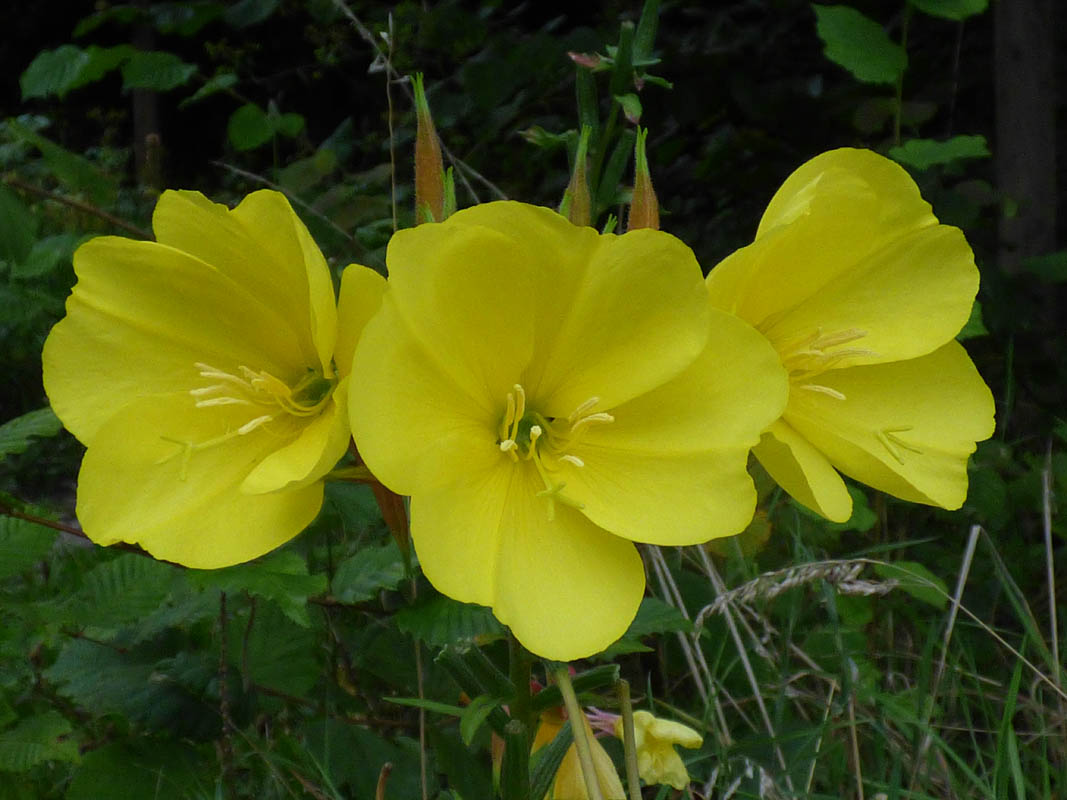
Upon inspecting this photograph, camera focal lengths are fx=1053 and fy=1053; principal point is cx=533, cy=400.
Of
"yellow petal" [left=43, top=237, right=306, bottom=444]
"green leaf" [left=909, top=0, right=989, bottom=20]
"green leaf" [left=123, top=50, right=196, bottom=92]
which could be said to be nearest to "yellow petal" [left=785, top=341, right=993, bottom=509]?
"yellow petal" [left=43, top=237, right=306, bottom=444]

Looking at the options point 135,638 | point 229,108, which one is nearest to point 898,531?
point 135,638

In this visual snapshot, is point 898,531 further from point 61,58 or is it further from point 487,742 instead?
point 61,58

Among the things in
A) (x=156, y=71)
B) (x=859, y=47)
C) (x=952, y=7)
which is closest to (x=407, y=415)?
(x=859, y=47)

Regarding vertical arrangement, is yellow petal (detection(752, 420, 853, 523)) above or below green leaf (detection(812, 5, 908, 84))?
above

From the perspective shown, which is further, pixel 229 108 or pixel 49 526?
pixel 229 108

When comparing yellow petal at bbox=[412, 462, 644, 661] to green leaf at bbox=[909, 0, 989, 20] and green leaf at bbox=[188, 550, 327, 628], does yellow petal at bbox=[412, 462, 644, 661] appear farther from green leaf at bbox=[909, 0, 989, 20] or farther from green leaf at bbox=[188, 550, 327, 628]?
green leaf at bbox=[909, 0, 989, 20]

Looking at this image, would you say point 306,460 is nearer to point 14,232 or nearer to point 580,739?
point 580,739
